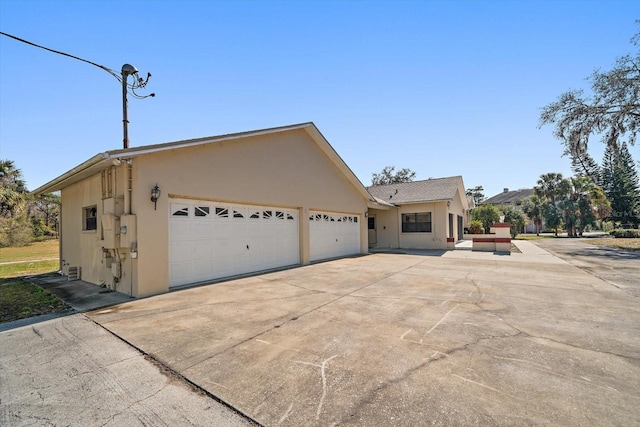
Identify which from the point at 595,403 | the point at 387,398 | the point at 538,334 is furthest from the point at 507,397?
the point at 538,334

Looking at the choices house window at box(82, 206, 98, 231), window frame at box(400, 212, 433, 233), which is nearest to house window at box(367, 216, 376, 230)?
window frame at box(400, 212, 433, 233)

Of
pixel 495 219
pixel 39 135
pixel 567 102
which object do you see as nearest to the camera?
pixel 39 135

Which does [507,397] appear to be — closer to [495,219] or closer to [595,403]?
[595,403]

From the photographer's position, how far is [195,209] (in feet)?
26.5

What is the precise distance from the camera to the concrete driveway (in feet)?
8.18

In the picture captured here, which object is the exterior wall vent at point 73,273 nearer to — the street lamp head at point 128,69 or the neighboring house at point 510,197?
the street lamp head at point 128,69

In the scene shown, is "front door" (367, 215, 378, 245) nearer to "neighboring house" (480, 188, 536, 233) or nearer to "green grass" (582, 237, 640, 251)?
"green grass" (582, 237, 640, 251)

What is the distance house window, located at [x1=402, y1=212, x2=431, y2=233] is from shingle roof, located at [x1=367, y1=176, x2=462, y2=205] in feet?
3.73

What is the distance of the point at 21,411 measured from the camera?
8.47 ft

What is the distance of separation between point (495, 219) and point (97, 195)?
29451 mm

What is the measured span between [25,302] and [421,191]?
19.6m

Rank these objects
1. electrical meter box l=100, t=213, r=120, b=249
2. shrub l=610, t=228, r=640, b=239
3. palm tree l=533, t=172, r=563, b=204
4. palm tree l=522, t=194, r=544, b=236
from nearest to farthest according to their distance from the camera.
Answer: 1. electrical meter box l=100, t=213, r=120, b=249
2. shrub l=610, t=228, r=640, b=239
3. palm tree l=522, t=194, r=544, b=236
4. palm tree l=533, t=172, r=563, b=204

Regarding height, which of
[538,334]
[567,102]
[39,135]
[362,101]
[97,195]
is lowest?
[538,334]

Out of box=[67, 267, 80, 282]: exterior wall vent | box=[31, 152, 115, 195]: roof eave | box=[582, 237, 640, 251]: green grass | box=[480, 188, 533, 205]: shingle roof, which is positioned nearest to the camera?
box=[31, 152, 115, 195]: roof eave
